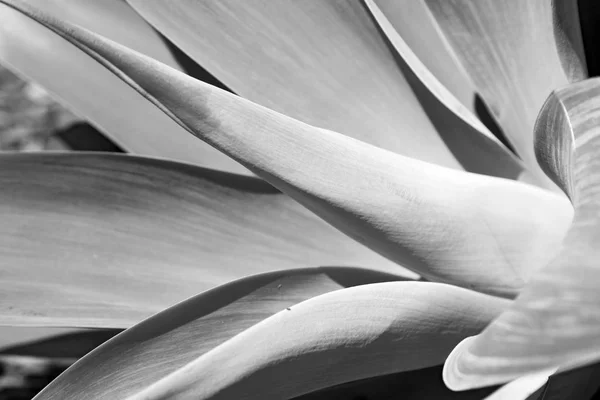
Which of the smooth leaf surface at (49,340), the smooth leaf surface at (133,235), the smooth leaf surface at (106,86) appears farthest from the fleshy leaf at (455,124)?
the smooth leaf surface at (49,340)

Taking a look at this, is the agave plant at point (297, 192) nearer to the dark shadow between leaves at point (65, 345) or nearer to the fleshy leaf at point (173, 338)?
the fleshy leaf at point (173, 338)

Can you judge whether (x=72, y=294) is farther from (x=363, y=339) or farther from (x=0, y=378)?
(x=0, y=378)

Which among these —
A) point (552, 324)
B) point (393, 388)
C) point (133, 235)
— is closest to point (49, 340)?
point (133, 235)

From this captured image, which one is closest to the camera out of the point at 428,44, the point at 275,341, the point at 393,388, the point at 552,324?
the point at 552,324

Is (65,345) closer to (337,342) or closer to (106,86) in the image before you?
(106,86)

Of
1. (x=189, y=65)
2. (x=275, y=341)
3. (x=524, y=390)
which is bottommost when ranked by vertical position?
(x=524, y=390)

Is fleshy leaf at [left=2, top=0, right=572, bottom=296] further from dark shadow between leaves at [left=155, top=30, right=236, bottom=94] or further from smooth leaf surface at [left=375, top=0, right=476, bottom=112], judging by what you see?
dark shadow between leaves at [left=155, top=30, right=236, bottom=94]

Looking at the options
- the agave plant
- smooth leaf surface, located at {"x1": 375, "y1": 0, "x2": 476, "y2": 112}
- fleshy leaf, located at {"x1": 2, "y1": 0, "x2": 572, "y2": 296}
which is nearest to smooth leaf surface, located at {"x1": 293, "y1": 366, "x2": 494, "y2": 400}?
the agave plant
